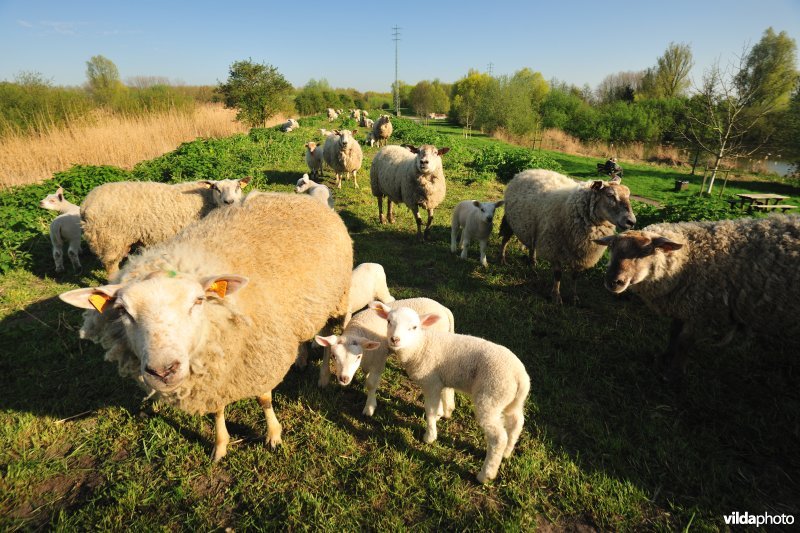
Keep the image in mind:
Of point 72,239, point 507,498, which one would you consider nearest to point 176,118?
point 72,239

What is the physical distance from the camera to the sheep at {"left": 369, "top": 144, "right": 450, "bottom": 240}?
7896 mm

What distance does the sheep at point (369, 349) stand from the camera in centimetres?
310

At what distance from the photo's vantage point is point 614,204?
4.89 m

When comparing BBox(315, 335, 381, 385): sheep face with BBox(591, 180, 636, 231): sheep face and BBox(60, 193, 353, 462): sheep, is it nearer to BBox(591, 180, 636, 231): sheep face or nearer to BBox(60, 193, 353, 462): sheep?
BBox(60, 193, 353, 462): sheep

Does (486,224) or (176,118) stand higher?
(176,118)

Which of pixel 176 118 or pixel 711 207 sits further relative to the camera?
pixel 176 118

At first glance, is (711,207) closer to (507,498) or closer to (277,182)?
(507,498)

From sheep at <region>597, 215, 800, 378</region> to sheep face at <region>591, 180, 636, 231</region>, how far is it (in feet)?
2.44

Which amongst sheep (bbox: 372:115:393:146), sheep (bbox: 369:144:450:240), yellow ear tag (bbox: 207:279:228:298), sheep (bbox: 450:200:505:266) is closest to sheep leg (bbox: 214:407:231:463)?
yellow ear tag (bbox: 207:279:228:298)

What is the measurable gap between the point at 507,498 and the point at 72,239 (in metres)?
7.93

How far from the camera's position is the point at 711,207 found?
6.03 m

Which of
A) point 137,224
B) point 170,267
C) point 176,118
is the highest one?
point 176,118

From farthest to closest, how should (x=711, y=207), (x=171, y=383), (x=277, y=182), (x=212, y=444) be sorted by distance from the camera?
(x=277, y=182) < (x=711, y=207) < (x=212, y=444) < (x=171, y=383)

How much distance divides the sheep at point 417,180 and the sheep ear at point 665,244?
16.1 feet
